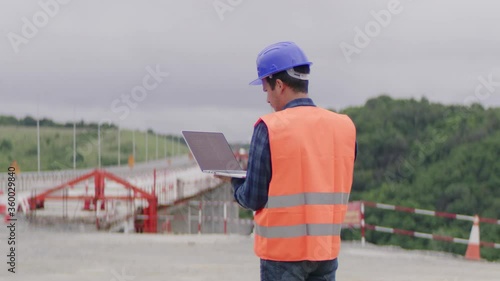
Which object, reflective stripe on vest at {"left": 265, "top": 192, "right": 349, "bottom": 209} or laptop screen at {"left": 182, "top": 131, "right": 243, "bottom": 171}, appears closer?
reflective stripe on vest at {"left": 265, "top": 192, "right": 349, "bottom": 209}

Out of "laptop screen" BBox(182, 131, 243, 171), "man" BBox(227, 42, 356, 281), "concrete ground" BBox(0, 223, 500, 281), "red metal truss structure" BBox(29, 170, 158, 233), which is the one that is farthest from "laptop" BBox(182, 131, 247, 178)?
"red metal truss structure" BBox(29, 170, 158, 233)

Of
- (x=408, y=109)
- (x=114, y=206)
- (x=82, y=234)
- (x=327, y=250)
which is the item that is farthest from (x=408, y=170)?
(x=327, y=250)

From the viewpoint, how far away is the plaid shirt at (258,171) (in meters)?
3.58

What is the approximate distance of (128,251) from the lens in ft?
44.1

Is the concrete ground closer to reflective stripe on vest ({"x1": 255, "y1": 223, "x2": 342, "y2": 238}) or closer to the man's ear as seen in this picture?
reflective stripe on vest ({"x1": 255, "y1": 223, "x2": 342, "y2": 238})

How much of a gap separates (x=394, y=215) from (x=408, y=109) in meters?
33.6

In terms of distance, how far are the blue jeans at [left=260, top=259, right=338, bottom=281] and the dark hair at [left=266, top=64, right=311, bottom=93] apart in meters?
0.79

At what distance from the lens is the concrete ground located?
34.3 feet

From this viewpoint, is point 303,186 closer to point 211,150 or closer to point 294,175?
point 294,175

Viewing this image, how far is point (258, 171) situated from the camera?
3.61 metres

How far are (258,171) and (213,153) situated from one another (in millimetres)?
493

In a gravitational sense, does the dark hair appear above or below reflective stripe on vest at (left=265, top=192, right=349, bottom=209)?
above

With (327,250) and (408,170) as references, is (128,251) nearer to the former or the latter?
(327,250)

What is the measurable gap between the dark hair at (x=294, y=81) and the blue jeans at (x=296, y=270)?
788 mm
